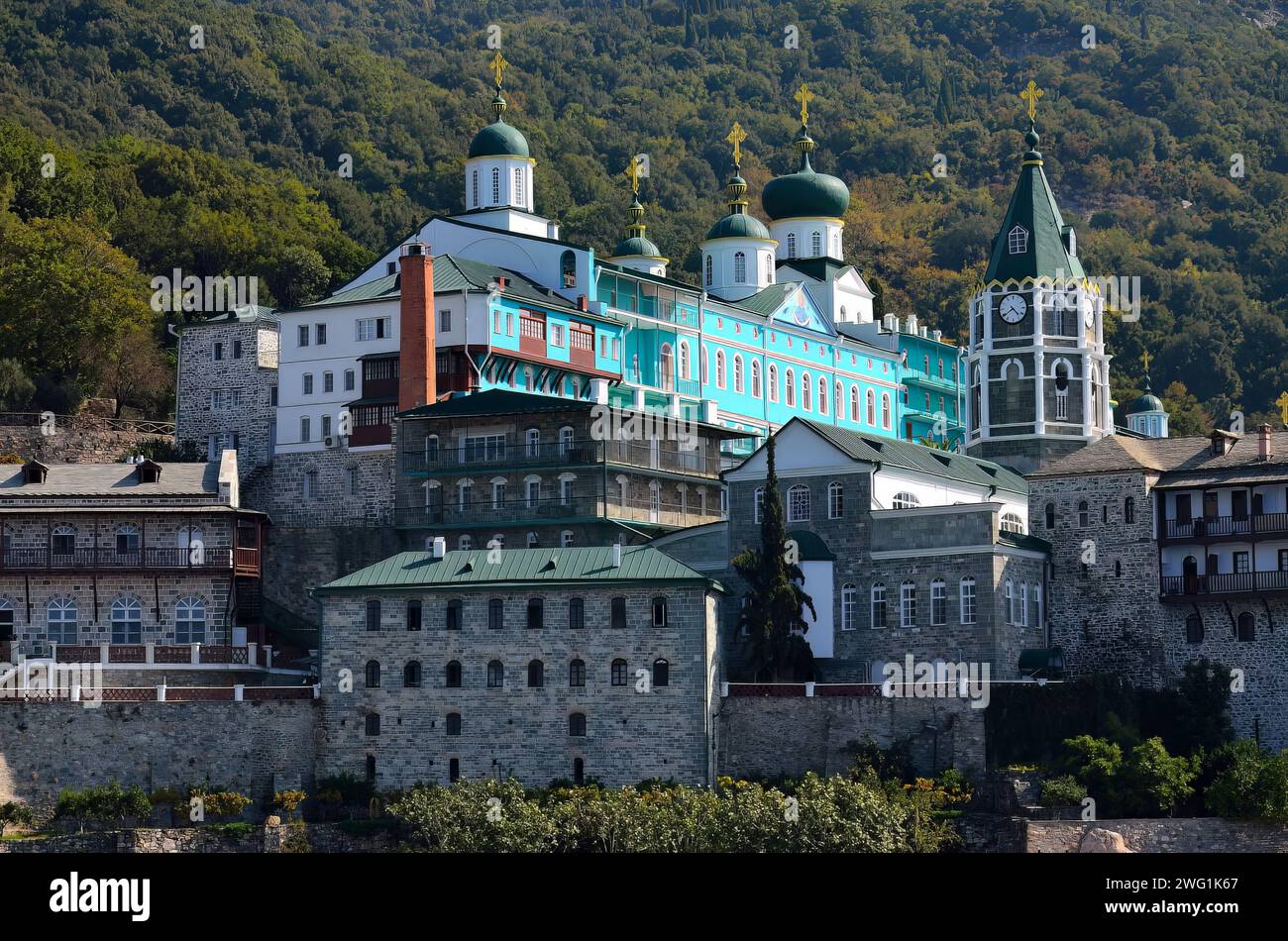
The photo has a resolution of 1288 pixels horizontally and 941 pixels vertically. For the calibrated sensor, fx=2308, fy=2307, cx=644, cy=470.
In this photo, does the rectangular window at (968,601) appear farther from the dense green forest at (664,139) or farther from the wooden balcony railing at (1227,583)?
the dense green forest at (664,139)

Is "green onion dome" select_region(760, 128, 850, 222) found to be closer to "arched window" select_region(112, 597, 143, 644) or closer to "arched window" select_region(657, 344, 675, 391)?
"arched window" select_region(657, 344, 675, 391)

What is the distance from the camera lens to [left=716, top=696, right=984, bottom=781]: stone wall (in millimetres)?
57406

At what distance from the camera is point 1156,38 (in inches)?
7028

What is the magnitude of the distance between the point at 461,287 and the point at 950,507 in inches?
800

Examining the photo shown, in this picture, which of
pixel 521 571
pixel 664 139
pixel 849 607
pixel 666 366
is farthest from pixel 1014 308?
pixel 664 139

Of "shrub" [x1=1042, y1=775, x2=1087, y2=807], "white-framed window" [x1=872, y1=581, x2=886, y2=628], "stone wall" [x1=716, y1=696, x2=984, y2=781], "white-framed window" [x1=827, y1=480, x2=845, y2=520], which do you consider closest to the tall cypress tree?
"stone wall" [x1=716, y1=696, x2=984, y2=781]

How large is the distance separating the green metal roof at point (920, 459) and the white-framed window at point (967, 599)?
4566mm

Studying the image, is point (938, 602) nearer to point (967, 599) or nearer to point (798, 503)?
point (967, 599)

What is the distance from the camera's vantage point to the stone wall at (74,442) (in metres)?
78.2

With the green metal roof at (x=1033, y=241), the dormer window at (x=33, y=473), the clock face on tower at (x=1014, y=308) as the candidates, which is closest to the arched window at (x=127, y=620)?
the dormer window at (x=33, y=473)

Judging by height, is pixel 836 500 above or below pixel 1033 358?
below

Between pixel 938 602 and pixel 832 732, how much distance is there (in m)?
6.14

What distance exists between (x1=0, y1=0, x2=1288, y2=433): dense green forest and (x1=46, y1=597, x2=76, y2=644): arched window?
65.5 ft

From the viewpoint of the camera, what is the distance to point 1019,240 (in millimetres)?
79500
